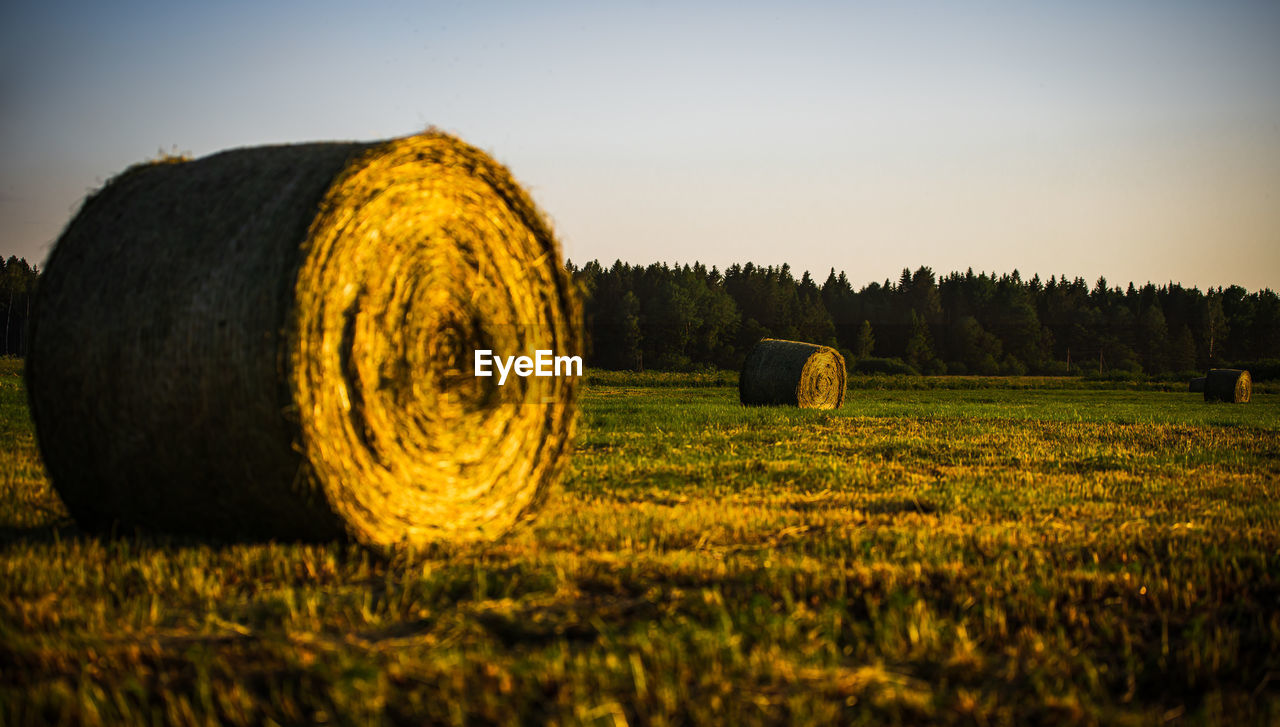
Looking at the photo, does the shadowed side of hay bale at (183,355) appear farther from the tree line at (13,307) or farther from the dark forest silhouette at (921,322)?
the tree line at (13,307)

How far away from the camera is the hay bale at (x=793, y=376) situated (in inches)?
831

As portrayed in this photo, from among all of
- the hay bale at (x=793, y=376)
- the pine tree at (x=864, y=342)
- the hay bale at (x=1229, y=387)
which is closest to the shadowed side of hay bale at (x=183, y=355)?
the hay bale at (x=793, y=376)

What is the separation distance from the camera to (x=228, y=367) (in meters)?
4.98

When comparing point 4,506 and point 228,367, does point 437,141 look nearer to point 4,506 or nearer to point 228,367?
point 228,367

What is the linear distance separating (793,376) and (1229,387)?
820 inches

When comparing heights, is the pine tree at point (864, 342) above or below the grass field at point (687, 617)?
above

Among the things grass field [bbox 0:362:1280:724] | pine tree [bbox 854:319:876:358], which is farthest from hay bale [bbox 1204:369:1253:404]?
pine tree [bbox 854:319:876:358]

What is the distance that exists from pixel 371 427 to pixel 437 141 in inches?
74.8

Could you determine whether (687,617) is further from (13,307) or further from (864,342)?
(13,307)

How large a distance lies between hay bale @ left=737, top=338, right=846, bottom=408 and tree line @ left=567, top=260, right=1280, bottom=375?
2072 inches

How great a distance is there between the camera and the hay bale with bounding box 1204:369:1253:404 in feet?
108

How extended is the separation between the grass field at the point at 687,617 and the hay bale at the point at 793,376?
43.4 ft

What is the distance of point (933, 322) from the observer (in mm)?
A: 115062

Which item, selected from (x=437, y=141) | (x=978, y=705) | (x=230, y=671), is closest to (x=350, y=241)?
(x=437, y=141)
